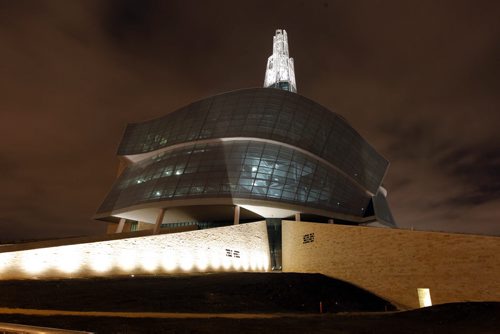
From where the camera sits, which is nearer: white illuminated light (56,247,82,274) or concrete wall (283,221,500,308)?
concrete wall (283,221,500,308)

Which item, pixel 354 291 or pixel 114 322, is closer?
pixel 114 322

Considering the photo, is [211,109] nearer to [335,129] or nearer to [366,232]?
[335,129]

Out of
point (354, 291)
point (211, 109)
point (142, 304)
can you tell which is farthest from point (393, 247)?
point (211, 109)

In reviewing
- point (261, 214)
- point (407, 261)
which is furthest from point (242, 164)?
point (407, 261)

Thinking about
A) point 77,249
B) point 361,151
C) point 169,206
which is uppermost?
point 361,151

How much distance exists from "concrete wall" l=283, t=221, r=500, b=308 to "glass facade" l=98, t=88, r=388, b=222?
1255cm

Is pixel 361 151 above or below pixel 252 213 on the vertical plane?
above

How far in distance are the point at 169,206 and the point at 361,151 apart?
94.2 ft

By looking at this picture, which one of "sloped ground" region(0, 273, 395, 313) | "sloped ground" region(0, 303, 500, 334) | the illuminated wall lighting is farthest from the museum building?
A: "sloped ground" region(0, 303, 500, 334)

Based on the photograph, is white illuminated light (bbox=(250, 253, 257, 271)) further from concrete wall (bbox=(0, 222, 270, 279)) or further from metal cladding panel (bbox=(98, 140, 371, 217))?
metal cladding panel (bbox=(98, 140, 371, 217))

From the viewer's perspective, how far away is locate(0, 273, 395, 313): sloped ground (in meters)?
14.9

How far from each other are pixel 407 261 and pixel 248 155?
73.8 ft

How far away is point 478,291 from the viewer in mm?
18406

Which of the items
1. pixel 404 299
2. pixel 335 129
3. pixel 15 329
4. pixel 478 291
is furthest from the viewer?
pixel 335 129
